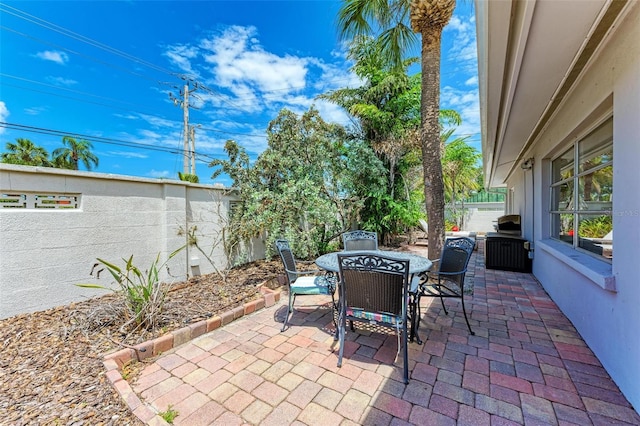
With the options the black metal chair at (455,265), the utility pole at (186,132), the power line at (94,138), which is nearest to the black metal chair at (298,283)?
the black metal chair at (455,265)

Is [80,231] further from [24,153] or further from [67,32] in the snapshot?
[24,153]

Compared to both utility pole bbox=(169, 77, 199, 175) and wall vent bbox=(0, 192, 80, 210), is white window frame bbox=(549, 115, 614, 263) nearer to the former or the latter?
wall vent bbox=(0, 192, 80, 210)

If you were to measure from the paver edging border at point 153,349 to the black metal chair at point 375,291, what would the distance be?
1556 mm

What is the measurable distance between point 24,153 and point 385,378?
25441mm

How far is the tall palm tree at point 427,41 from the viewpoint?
4.42 meters

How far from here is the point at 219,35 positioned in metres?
9.26

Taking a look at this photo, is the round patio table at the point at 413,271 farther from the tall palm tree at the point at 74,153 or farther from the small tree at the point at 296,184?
the tall palm tree at the point at 74,153

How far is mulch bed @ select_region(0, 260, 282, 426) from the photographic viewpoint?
1.87m

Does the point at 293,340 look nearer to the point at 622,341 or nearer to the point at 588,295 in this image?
the point at 622,341

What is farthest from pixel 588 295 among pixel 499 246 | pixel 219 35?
pixel 219 35

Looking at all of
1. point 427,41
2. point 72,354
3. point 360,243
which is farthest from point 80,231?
point 427,41

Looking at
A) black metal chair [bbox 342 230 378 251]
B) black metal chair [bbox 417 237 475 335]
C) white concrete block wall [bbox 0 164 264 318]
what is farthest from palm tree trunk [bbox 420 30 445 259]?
white concrete block wall [bbox 0 164 264 318]

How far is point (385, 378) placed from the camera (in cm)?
228

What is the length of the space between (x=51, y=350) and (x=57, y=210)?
5.64 feet
